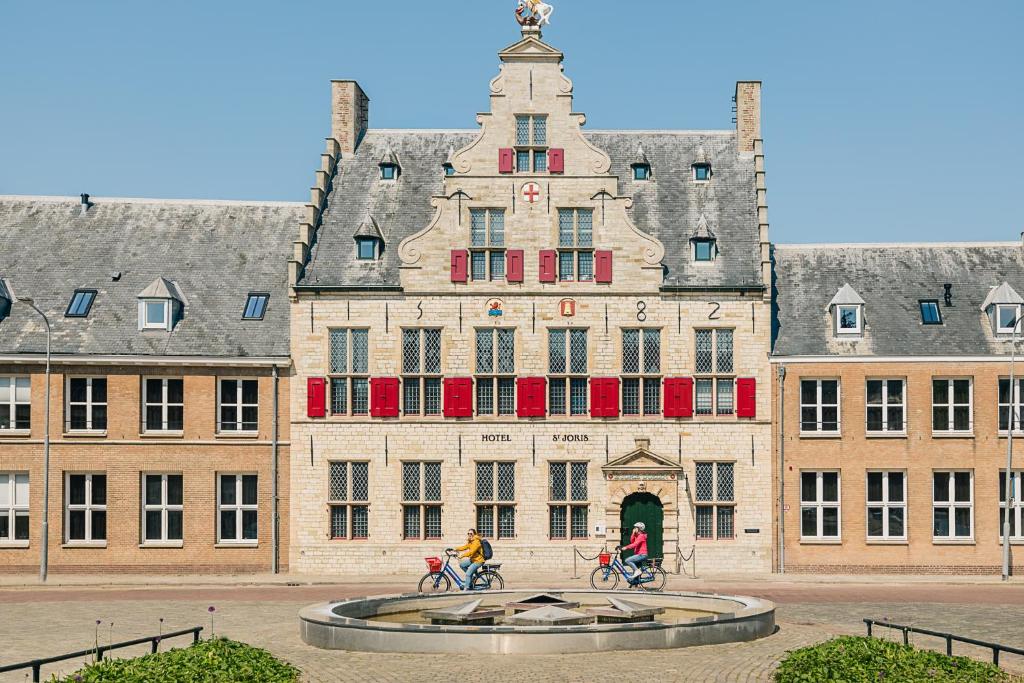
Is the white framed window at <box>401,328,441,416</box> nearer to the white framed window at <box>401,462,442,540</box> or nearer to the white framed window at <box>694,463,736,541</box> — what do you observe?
the white framed window at <box>401,462,442,540</box>

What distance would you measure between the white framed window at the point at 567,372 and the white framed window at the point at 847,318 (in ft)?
27.5

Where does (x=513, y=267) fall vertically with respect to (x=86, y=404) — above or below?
above

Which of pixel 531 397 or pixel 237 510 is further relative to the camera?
pixel 237 510

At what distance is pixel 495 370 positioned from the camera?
41938 millimetres

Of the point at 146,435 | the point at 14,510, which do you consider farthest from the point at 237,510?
the point at 14,510

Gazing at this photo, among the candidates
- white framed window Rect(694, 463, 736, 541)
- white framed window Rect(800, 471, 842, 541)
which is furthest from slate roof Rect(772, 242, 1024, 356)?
white framed window Rect(694, 463, 736, 541)

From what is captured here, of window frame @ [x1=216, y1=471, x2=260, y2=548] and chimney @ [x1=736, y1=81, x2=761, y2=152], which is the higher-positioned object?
chimney @ [x1=736, y1=81, x2=761, y2=152]

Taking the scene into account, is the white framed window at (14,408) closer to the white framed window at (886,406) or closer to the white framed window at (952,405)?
the white framed window at (886,406)

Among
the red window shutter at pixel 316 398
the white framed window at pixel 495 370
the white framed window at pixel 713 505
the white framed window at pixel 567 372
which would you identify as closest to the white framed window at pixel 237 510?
the red window shutter at pixel 316 398

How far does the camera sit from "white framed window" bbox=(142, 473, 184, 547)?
41625mm

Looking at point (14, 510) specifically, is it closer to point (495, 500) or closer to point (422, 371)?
point (422, 371)

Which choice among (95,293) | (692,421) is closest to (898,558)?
(692,421)

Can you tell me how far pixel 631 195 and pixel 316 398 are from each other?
42.3 ft

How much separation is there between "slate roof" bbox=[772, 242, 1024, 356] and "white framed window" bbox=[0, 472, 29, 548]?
81.3ft
